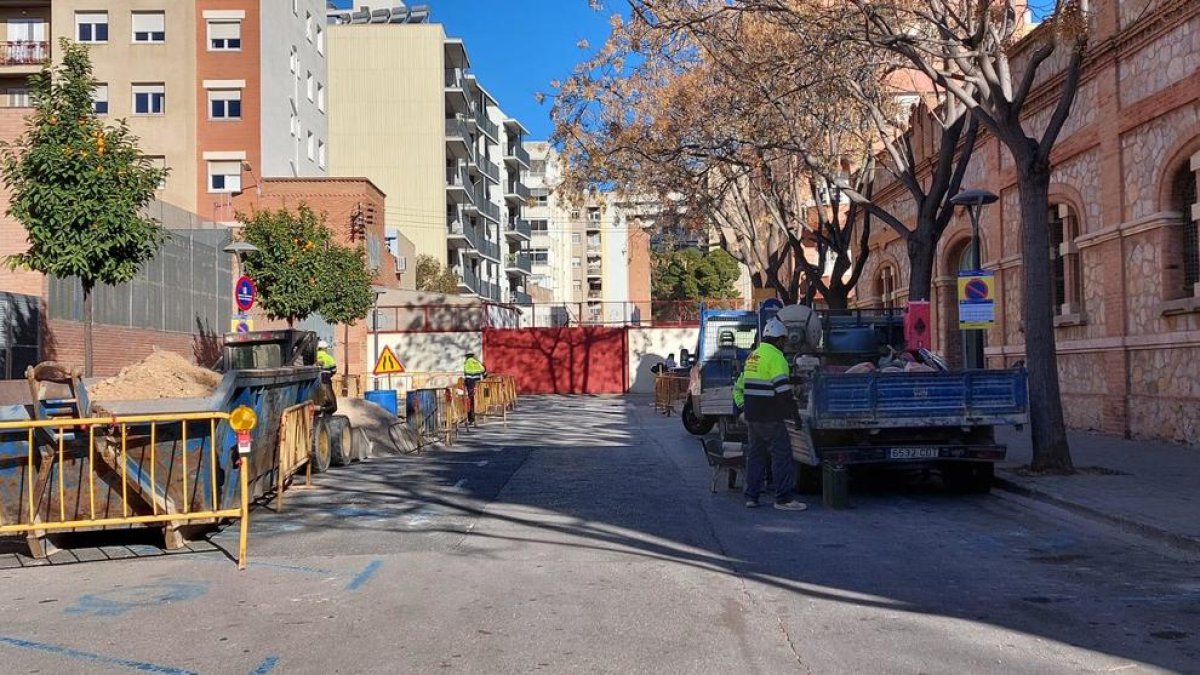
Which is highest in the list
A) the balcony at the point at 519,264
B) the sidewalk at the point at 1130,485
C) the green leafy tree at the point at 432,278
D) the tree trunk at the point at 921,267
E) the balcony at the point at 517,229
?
the balcony at the point at 517,229

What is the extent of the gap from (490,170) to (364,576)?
204 feet

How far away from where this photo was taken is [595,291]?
300 ft

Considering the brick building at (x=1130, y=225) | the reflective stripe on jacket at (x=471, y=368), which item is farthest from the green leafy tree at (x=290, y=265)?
the brick building at (x=1130, y=225)

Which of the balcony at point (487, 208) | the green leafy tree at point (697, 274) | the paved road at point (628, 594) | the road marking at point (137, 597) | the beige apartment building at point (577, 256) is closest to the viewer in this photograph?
the paved road at point (628, 594)

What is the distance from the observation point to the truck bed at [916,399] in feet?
34.4

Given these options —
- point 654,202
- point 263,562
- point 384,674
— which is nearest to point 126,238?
point 263,562

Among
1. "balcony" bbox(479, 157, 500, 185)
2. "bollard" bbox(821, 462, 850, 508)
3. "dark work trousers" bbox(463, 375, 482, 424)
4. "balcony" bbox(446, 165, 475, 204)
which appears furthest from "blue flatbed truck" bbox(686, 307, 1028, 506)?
"balcony" bbox(479, 157, 500, 185)

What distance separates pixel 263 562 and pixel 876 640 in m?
4.76

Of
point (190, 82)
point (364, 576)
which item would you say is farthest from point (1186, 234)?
point (190, 82)

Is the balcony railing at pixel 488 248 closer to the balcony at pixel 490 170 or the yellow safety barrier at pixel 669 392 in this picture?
the balcony at pixel 490 170

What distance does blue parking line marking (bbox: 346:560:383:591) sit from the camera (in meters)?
7.18

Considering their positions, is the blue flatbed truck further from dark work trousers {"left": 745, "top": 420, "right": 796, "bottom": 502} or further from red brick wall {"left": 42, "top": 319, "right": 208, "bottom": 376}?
red brick wall {"left": 42, "top": 319, "right": 208, "bottom": 376}

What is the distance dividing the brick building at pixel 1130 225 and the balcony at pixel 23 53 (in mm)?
36597

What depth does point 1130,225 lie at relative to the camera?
1614cm
